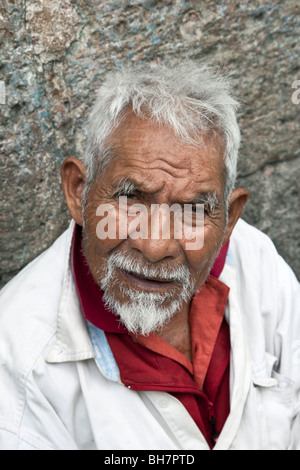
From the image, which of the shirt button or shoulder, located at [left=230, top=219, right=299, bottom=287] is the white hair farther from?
the shirt button

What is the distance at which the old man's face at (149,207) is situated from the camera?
7.20 ft

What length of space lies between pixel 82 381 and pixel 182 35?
63.3 inches

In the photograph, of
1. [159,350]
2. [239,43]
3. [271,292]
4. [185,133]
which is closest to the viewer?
Result: [185,133]

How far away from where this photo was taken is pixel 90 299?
2352mm

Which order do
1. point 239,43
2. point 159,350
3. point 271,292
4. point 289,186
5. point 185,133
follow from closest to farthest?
point 185,133 → point 159,350 → point 271,292 → point 239,43 → point 289,186

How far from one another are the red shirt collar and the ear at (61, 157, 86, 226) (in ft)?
0.25

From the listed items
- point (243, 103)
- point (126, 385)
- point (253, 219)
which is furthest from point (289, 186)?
point (126, 385)

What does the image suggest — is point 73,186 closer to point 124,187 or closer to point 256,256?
point 124,187

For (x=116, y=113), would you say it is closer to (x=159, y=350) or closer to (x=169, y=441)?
(x=159, y=350)

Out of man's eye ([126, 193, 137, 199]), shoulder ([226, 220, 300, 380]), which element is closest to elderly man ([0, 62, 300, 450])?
man's eye ([126, 193, 137, 199])

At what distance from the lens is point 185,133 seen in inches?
86.4

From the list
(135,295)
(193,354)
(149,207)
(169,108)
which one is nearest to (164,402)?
(193,354)

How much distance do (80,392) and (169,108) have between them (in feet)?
3.43

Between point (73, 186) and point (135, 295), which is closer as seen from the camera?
point (135, 295)
